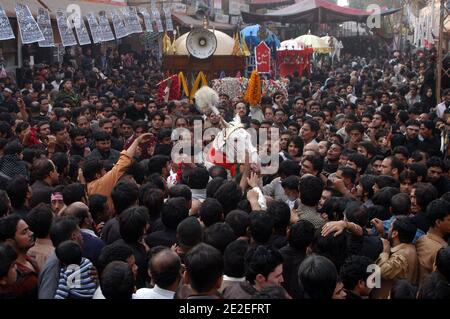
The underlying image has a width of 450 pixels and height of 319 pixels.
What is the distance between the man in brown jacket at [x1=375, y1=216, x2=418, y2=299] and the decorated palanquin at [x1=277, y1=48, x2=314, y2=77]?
15.7 m

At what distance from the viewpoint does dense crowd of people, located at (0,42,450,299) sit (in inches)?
134

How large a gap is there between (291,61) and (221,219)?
51.6 ft

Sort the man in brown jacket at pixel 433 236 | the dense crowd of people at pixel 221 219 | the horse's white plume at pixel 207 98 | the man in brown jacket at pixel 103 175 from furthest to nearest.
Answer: the horse's white plume at pixel 207 98, the man in brown jacket at pixel 103 175, the man in brown jacket at pixel 433 236, the dense crowd of people at pixel 221 219

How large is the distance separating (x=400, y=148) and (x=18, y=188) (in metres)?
3.99

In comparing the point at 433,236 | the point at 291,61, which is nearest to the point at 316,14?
the point at 291,61

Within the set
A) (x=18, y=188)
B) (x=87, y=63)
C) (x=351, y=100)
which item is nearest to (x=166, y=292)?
(x=18, y=188)

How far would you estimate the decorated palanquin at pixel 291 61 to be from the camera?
19.8 meters

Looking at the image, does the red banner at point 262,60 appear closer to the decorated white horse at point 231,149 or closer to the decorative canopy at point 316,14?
the decorated white horse at point 231,149

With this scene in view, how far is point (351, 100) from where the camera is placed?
501 inches

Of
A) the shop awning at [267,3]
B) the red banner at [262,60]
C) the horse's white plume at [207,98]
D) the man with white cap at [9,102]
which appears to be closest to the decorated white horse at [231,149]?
the horse's white plume at [207,98]

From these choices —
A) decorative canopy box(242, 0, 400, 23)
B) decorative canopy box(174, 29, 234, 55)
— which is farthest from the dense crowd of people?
decorative canopy box(242, 0, 400, 23)

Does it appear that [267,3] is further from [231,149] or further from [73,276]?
[73,276]

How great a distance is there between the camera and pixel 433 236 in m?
4.41
